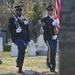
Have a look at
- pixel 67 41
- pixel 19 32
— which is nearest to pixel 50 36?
pixel 19 32

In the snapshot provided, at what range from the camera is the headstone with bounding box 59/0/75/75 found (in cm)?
686

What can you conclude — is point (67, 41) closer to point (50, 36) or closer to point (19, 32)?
point (19, 32)

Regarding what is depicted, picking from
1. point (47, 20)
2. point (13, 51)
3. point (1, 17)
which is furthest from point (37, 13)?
point (47, 20)

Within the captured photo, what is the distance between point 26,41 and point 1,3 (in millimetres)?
25985

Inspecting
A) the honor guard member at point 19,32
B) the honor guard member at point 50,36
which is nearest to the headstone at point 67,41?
the honor guard member at point 19,32

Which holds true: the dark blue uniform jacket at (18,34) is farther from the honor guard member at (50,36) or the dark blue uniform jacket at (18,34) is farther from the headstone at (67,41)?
the headstone at (67,41)

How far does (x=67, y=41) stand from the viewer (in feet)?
22.6

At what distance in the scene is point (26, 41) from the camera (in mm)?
11195

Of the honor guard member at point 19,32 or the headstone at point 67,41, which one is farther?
the honor guard member at point 19,32

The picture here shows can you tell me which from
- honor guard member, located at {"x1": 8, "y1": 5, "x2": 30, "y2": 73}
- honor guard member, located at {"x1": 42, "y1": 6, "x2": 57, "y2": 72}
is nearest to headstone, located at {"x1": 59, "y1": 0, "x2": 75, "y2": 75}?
honor guard member, located at {"x1": 8, "y1": 5, "x2": 30, "y2": 73}

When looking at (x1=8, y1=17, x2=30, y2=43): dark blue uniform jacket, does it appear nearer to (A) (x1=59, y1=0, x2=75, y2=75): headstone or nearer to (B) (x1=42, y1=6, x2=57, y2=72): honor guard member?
(B) (x1=42, y1=6, x2=57, y2=72): honor guard member

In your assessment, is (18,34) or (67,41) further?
(18,34)

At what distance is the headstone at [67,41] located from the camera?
6859 millimetres

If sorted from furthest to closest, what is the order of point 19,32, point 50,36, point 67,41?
1. point 50,36
2. point 19,32
3. point 67,41
